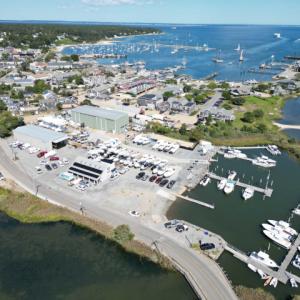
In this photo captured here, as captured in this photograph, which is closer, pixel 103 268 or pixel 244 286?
pixel 244 286

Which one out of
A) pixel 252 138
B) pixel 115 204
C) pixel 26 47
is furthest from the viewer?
pixel 26 47

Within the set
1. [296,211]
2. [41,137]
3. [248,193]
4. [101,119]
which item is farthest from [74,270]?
[101,119]

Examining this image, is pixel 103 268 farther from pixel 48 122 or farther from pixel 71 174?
pixel 48 122

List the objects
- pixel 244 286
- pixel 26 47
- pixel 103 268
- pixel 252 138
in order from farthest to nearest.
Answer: pixel 26 47 < pixel 252 138 < pixel 103 268 < pixel 244 286

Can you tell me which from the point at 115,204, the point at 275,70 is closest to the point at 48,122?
the point at 115,204

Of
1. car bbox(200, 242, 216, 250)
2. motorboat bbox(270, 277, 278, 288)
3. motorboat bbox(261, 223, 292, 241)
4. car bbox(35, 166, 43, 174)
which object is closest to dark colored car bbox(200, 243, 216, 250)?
car bbox(200, 242, 216, 250)

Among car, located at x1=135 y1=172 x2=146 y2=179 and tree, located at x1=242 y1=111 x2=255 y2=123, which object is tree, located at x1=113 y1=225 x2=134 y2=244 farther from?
tree, located at x1=242 y1=111 x2=255 y2=123

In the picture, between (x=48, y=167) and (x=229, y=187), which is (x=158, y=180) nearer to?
(x=229, y=187)

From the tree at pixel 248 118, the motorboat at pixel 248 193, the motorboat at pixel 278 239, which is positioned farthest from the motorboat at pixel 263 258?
the tree at pixel 248 118
